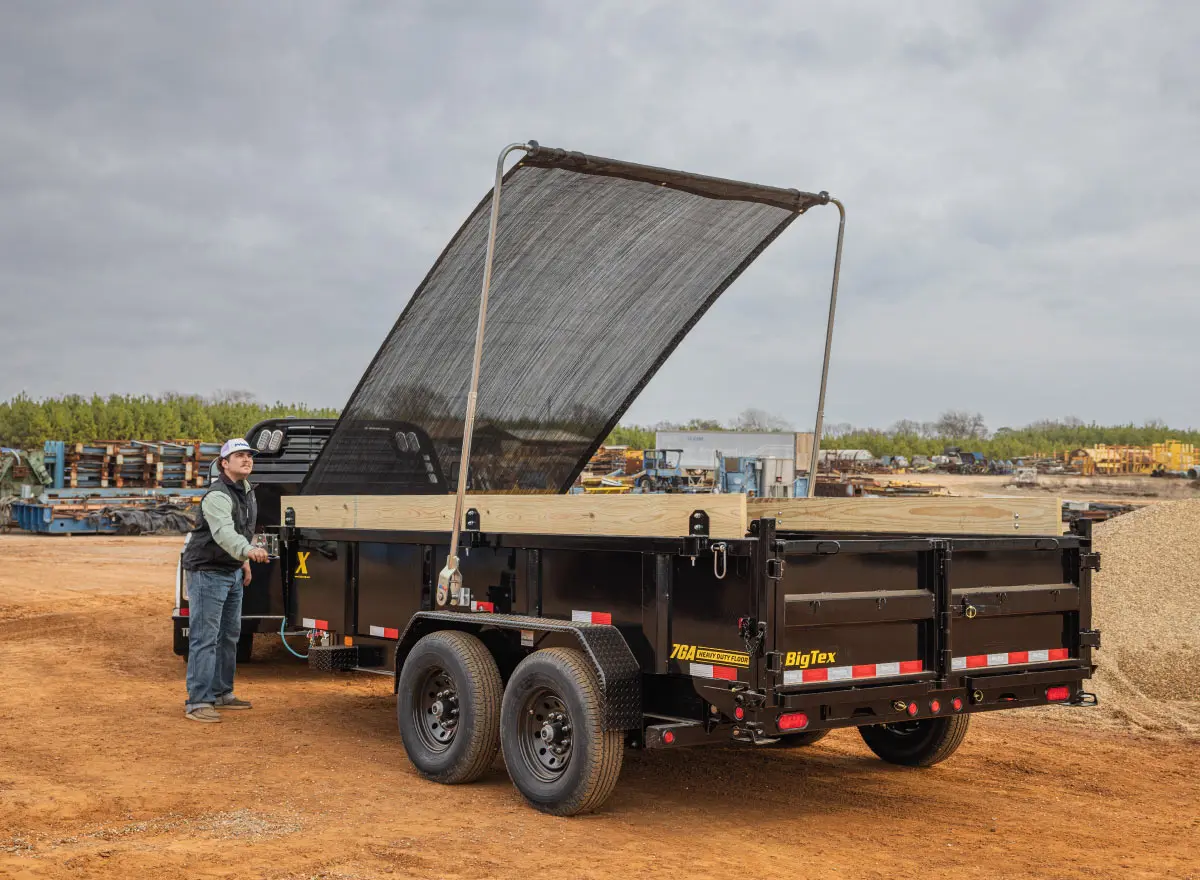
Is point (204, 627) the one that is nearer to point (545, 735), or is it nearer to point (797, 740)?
point (545, 735)

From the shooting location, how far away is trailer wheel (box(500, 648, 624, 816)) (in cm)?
549

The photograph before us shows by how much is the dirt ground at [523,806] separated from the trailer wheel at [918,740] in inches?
4.1

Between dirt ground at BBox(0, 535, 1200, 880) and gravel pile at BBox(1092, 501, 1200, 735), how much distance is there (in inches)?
36.3

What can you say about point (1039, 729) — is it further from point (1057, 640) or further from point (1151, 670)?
point (1057, 640)

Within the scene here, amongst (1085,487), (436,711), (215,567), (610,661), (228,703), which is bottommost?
(228,703)

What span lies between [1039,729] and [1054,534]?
3.22 metres

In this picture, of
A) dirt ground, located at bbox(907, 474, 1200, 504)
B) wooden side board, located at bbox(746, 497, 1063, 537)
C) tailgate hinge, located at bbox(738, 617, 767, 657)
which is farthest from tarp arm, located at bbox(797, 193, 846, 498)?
dirt ground, located at bbox(907, 474, 1200, 504)

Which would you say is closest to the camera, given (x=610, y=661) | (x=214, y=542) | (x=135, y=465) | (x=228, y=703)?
(x=610, y=661)

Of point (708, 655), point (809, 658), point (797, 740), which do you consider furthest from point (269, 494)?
point (809, 658)

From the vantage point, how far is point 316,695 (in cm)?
959

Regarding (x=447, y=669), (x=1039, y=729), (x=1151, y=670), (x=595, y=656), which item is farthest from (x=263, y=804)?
(x=1151, y=670)

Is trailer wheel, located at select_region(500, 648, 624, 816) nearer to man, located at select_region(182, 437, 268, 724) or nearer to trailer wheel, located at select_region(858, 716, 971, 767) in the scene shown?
trailer wheel, located at select_region(858, 716, 971, 767)

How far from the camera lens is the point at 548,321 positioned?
803 centimetres

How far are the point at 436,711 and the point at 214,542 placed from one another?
2.65m
